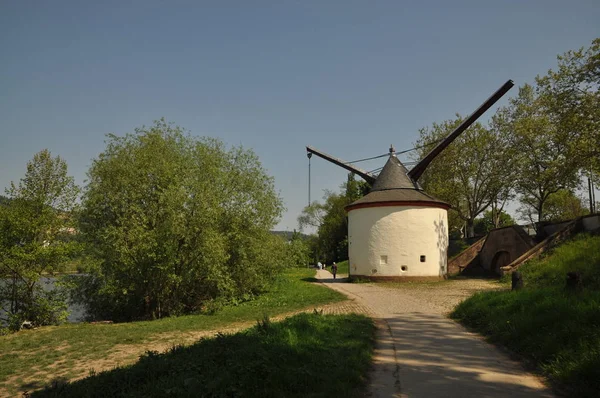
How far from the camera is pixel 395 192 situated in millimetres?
29125

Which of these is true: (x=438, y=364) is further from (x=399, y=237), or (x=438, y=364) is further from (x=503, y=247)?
(x=503, y=247)

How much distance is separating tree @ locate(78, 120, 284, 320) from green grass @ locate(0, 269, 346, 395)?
2256mm

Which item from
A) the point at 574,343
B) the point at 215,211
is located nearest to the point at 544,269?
the point at 574,343

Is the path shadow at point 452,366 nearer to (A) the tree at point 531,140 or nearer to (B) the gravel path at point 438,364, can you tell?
(B) the gravel path at point 438,364

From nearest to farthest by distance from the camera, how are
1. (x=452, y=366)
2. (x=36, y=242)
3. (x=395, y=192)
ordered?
(x=452, y=366), (x=36, y=242), (x=395, y=192)

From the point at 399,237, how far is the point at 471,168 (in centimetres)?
1668

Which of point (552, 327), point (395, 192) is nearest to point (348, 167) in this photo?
point (395, 192)

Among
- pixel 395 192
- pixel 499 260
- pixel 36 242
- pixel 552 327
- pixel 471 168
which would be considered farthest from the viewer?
pixel 471 168

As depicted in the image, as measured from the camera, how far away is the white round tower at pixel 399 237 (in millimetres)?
27859

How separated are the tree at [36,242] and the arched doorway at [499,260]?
86.0 ft

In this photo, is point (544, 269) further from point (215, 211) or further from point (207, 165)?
point (207, 165)

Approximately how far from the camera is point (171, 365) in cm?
760

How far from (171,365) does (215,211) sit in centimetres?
1290

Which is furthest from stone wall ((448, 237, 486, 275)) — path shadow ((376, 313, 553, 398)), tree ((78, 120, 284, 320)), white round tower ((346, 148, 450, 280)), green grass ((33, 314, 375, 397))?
green grass ((33, 314, 375, 397))
